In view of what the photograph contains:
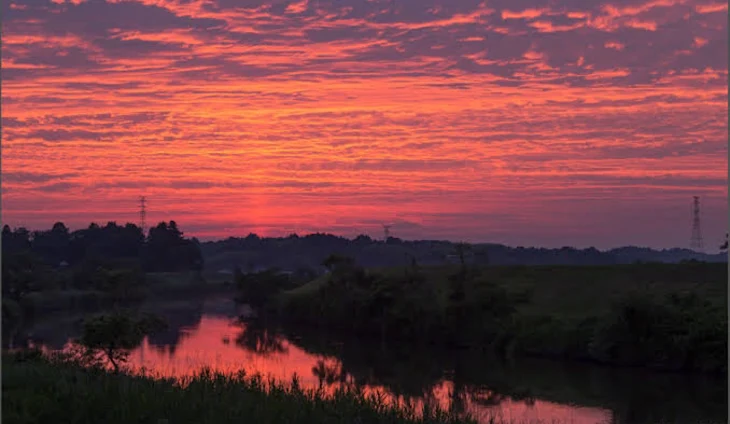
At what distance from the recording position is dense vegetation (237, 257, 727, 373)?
63094 mm

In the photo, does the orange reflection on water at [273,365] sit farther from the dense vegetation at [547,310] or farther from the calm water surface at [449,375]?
the dense vegetation at [547,310]

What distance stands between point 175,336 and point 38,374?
63.2 meters

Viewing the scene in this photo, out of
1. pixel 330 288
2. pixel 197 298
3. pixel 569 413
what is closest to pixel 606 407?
pixel 569 413

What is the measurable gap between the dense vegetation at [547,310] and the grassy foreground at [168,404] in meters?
47.5

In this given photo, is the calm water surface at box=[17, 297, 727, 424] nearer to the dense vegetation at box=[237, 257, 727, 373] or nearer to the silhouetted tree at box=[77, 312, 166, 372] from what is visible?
the silhouetted tree at box=[77, 312, 166, 372]

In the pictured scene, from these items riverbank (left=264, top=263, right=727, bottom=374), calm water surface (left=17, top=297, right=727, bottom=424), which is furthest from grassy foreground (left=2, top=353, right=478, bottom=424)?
riverbank (left=264, top=263, right=727, bottom=374)

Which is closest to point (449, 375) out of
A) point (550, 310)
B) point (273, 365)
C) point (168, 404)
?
point (273, 365)

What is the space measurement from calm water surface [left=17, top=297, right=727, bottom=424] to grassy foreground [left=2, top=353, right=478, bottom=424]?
14.6 m

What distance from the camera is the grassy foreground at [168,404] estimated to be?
636 inches

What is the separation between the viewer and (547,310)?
86.2 meters

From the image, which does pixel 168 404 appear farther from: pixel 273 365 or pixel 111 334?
pixel 273 365

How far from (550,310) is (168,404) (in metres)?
73.3

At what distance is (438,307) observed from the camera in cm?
8575

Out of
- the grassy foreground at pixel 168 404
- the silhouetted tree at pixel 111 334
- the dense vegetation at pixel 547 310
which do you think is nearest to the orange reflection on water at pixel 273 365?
the silhouetted tree at pixel 111 334
